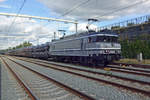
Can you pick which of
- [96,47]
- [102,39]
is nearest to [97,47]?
[96,47]

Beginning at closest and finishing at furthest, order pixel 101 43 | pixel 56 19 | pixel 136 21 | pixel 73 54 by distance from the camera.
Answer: pixel 101 43 < pixel 73 54 < pixel 56 19 < pixel 136 21

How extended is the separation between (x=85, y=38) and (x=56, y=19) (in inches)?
469

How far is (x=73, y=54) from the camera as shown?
61.1ft

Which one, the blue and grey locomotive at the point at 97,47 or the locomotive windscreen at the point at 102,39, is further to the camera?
the locomotive windscreen at the point at 102,39

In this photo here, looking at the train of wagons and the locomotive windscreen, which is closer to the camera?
the train of wagons

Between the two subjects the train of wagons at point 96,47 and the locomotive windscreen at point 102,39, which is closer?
the train of wagons at point 96,47

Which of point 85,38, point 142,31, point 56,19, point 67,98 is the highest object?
point 56,19

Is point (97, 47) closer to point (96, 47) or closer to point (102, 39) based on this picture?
point (96, 47)

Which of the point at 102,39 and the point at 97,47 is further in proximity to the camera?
the point at 102,39

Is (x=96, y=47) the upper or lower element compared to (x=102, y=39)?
lower

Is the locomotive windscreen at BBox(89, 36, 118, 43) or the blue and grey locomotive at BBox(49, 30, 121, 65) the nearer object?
the blue and grey locomotive at BBox(49, 30, 121, 65)

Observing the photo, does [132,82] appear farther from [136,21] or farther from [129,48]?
[136,21]

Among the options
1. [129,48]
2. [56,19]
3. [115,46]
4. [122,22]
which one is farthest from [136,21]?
[115,46]

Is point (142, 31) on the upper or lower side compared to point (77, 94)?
upper
